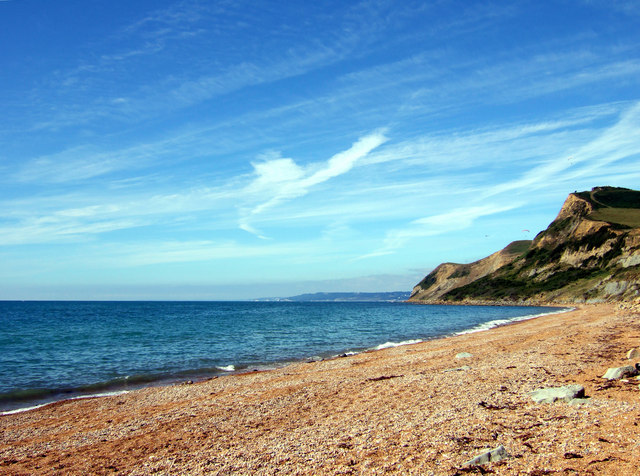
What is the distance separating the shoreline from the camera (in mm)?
9305

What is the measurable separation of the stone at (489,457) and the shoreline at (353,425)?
0.17 m

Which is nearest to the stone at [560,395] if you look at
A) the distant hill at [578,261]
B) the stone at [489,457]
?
the stone at [489,457]

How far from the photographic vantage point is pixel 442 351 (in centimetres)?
2809

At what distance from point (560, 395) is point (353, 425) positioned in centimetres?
637

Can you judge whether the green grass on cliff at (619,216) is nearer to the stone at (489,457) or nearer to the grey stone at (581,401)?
the grey stone at (581,401)

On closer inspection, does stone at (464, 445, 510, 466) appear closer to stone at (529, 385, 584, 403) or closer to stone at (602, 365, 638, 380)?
stone at (529, 385, 584, 403)

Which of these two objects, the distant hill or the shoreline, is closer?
the shoreline

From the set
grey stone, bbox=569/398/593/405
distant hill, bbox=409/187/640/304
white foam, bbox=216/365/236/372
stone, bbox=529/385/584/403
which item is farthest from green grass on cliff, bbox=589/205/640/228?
grey stone, bbox=569/398/593/405

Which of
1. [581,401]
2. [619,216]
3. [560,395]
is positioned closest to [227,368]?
[560,395]

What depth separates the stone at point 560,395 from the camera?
12719 millimetres

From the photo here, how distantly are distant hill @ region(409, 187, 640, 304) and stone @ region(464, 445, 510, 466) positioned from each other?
299 ft

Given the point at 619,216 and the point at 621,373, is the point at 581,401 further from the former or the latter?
the point at 619,216

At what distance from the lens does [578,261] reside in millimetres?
132750

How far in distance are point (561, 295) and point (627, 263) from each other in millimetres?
20460
